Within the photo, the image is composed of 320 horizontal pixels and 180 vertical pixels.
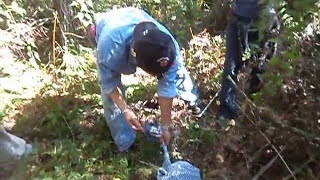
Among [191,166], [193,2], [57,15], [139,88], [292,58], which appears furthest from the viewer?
[193,2]

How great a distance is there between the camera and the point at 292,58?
2.97 m

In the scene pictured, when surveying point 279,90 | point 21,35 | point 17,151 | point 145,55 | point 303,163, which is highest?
point 145,55

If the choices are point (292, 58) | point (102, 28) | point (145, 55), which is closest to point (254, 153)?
point (292, 58)

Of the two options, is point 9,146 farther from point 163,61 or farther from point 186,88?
point 186,88

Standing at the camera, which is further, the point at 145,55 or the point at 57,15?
the point at 57,15

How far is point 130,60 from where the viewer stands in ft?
11.1

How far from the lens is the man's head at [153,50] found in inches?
118

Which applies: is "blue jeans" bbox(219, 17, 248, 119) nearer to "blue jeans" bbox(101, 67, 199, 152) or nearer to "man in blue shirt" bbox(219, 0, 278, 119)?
"man in blue shirt" bbox(219, 0, 278, 119)

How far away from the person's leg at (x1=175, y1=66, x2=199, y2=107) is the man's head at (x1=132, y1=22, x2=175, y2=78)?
2.09ft

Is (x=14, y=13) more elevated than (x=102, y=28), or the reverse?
(x=102, y=28)

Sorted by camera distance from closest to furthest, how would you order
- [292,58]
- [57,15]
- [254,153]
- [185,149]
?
[292,58], [254,153], [185,149], [57,15]

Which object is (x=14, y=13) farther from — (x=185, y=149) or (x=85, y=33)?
(x=185, y=149)

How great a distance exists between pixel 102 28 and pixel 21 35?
2.08m

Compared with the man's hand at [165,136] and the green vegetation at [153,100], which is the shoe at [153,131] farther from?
the green vegetation at [153,100]
